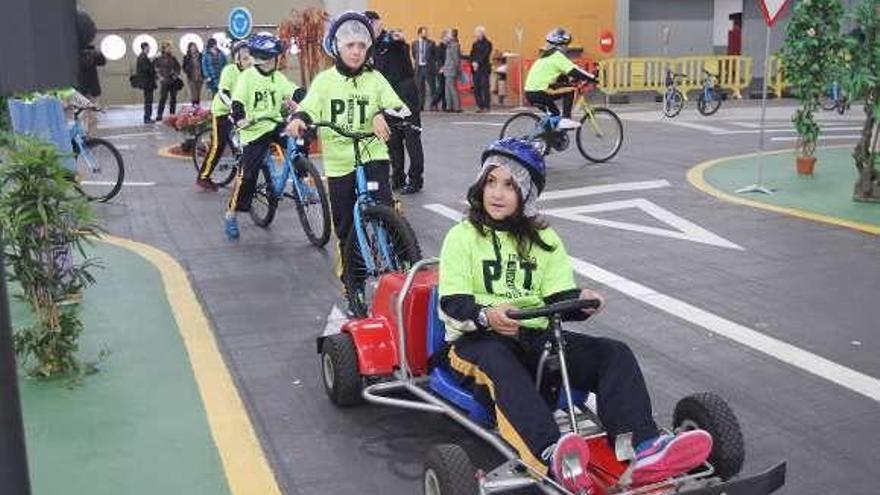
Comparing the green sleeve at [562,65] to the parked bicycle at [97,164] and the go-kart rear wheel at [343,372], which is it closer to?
the parked bicycle at [97,164]

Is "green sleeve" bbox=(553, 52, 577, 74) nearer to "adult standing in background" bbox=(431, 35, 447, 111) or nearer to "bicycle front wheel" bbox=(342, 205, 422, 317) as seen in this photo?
"bicycle front wheel" bbox=(342, 205, 422, 317)

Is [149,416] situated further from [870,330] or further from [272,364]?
[870,330]

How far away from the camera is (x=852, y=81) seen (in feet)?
33.6

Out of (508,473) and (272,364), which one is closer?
(508,473)

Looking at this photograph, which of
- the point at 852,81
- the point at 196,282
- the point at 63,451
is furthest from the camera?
the point at 852,81

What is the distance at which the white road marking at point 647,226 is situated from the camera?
9059 mm

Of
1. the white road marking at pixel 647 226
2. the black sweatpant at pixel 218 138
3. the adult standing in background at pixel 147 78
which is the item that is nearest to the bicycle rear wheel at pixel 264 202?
the black sweatpant at pixel 218 138

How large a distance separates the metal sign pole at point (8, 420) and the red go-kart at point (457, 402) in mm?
1782

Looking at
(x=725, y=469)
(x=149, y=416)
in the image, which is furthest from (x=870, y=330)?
(x=149, y=416)

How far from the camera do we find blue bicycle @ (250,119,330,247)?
29.3ft

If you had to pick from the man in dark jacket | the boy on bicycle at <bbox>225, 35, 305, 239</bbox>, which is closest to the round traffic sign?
the man in dark jacket

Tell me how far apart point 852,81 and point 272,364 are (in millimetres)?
7213

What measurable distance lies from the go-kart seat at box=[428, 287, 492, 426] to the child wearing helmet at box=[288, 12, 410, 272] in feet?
7.32

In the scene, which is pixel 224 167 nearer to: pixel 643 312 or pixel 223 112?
pixel 223 112
